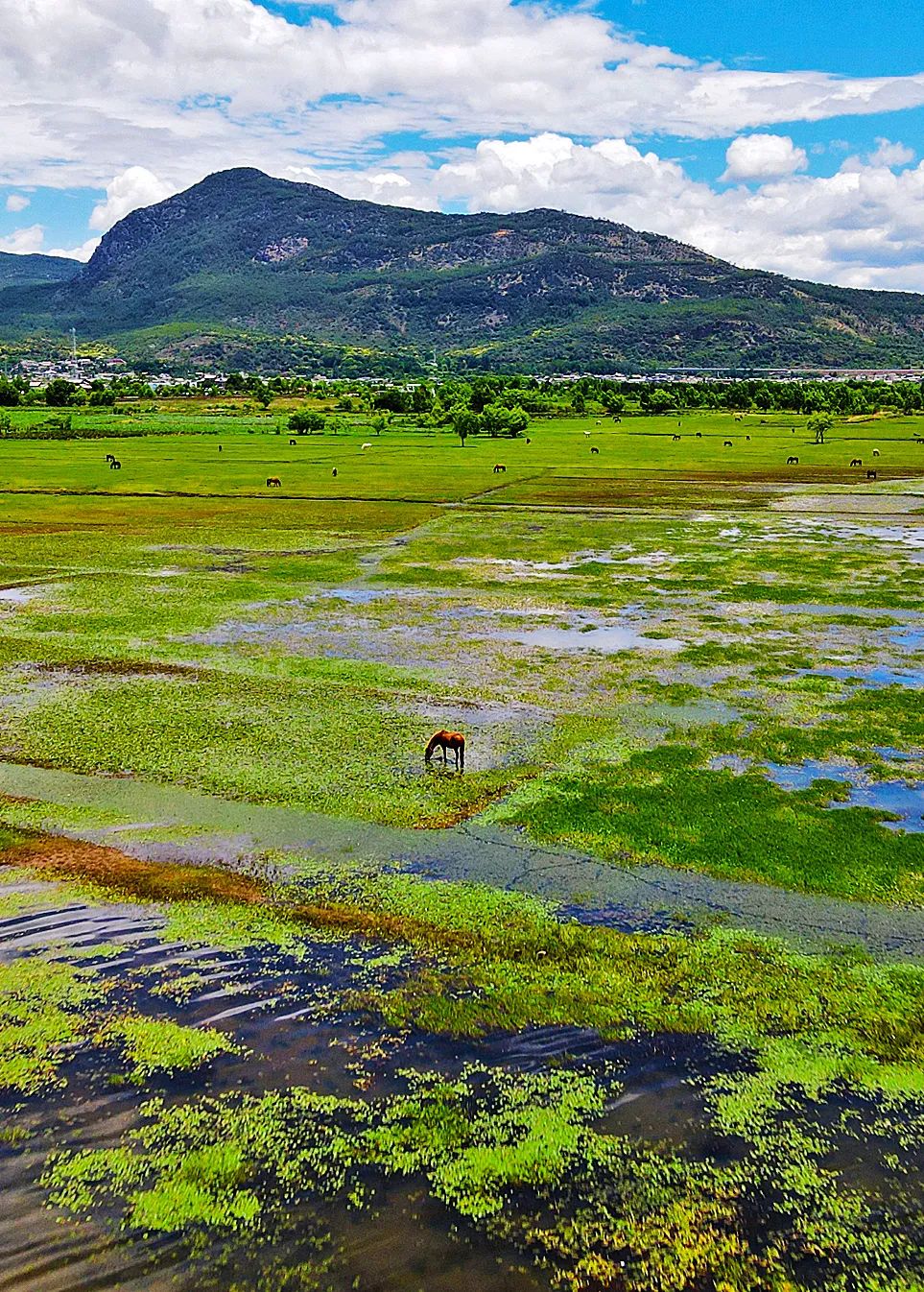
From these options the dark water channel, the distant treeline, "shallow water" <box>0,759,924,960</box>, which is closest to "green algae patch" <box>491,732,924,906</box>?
"shallow water" <box>0,759,924,960</box>

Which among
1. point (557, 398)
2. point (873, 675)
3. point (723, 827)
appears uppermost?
point (557, 398)

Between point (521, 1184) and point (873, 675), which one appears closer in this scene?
point (521, 1184)

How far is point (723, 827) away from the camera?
15.7 meters

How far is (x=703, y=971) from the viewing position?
1182 centimetres

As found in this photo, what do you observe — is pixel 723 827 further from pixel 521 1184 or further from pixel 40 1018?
pixel 40 1018

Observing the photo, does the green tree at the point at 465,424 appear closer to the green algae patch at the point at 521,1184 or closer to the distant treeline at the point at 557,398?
the distant treeline at the point at 557,398

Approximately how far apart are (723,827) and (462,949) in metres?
5.54

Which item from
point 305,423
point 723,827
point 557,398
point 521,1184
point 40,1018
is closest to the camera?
point 521,1184

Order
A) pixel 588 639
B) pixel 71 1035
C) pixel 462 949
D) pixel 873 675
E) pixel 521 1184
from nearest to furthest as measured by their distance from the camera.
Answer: pixel 521 1184 < pixel 71 1035 < pixel 462 949 < pixel 873 675 < pixel 588 639

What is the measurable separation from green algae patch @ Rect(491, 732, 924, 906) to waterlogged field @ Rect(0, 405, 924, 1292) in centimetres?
9

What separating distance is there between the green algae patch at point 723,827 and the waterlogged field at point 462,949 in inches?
3.5

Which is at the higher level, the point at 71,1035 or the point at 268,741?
the point at 268,741

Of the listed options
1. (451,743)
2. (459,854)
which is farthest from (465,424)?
(459,854)

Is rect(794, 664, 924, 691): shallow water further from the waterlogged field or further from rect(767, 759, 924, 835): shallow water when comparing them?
rect(767, 759, 924, 835): shallow water
